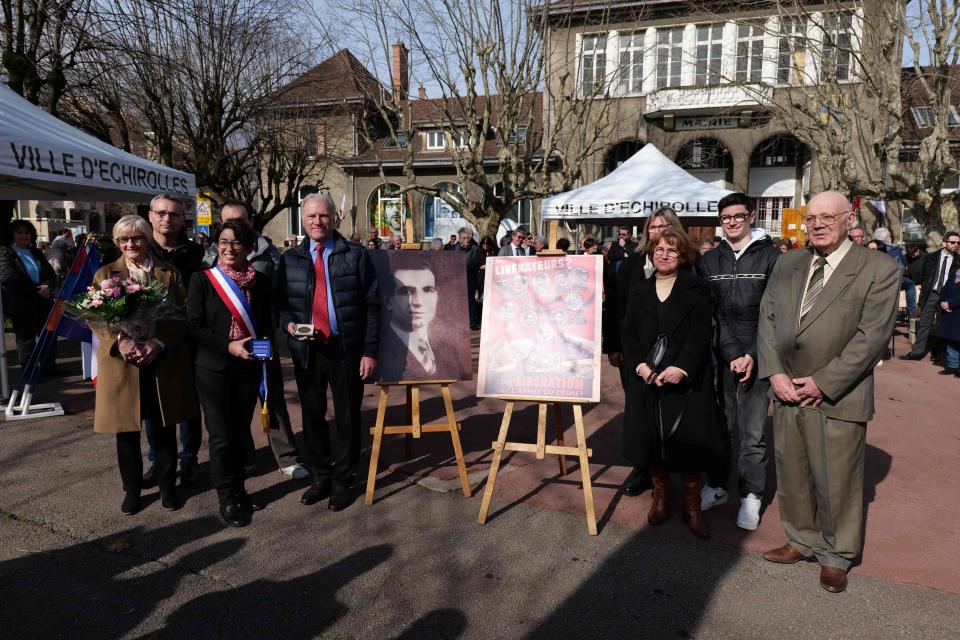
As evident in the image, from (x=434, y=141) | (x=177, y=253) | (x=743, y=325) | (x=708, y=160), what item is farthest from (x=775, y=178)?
(x=177, y=253)

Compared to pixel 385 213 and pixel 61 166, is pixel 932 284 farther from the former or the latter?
pixel 385 213

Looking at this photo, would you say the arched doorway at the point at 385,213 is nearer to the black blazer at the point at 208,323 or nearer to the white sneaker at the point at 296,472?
the white sneaker at the point at 296,472

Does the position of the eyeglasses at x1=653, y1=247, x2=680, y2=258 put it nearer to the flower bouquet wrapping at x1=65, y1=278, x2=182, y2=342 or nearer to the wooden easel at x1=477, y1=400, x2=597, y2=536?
the wooden easel at x1=477, y1=400, x2=597, y2=536

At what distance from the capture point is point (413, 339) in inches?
170

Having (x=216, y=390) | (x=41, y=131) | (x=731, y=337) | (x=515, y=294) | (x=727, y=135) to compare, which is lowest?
(x=216, y=390)

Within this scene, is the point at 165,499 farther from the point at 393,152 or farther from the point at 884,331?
the point at 393,152

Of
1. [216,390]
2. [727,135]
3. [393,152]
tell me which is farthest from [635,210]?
[393,152]

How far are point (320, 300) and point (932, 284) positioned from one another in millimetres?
9668

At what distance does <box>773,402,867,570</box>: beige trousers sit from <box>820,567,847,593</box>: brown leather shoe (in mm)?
37

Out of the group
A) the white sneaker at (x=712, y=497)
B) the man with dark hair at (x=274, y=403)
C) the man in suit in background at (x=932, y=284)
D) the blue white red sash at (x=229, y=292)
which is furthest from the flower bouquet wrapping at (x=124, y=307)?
the man in suit in background at (x=932, y=284)

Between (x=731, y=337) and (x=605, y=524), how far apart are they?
4.55 ft

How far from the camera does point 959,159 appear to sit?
61.0 ft

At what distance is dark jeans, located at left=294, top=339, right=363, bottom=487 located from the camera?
4.02 metres

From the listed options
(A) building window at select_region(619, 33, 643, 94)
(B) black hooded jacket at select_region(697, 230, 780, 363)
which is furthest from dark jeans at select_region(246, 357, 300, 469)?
(A) building window at select_region(619, 33, 643, 94)
